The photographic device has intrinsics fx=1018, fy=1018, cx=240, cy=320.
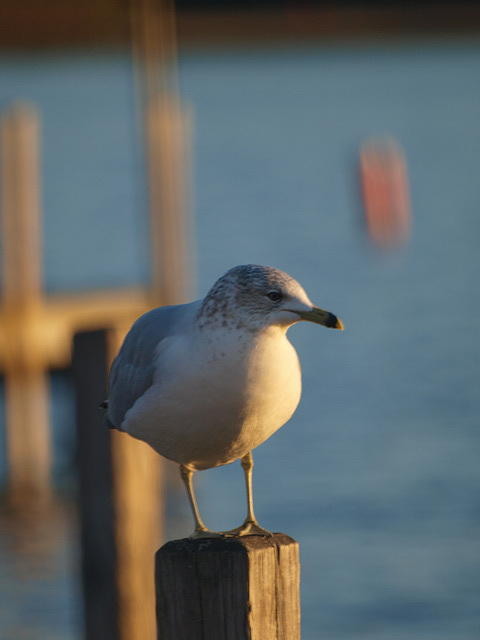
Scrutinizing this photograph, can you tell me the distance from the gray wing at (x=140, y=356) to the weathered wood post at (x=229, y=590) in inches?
26.8

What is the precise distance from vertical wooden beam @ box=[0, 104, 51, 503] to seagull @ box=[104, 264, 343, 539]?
7110 millimetres

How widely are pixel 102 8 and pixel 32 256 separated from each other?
863 cm

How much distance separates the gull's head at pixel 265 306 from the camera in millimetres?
3010

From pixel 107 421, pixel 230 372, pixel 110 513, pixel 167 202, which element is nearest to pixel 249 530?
pixel 230 372

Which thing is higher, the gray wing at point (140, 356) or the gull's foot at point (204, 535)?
the gray wing at point (140, 356)

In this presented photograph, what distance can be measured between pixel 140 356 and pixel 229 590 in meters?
0.96

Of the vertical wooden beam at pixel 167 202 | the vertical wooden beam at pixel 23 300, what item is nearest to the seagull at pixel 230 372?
the vertical wooden beam at pixel 23 300

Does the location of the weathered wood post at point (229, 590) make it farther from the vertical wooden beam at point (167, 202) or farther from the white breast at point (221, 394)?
the vertical wooden beam at point (167, 202)

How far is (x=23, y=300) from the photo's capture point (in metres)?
10.3

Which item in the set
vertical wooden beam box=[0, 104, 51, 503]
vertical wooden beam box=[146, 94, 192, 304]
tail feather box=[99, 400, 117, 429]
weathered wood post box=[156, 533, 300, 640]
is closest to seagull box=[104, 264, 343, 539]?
weathered wood post box=[156, 533, 300, 640]

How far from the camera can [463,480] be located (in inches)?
Result: 530

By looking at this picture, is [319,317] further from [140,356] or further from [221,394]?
[140,356]

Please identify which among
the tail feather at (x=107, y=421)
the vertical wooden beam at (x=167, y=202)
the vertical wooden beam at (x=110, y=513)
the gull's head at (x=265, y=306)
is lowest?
the vertical wooden beam at (x=110, y=513)

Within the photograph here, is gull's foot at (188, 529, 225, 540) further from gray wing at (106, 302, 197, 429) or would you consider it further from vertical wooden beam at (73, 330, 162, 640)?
vertical wooden beam at (73, 330, 162, 640)
